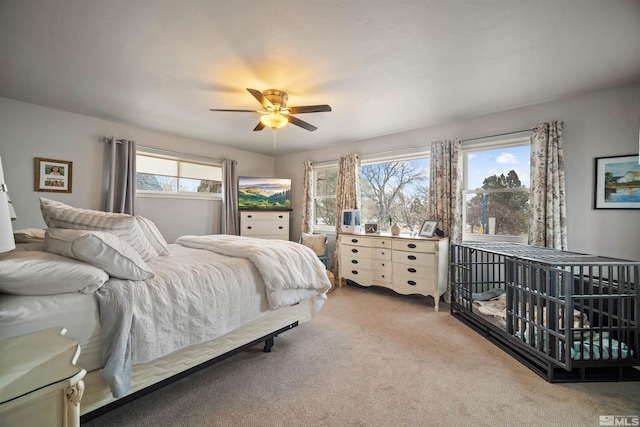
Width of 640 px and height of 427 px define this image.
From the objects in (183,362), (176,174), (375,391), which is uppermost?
(176,174)

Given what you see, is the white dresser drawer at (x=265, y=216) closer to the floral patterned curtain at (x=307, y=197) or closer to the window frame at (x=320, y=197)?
A: the floral patterned curtain at (x=307, y=197)

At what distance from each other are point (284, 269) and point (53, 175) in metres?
3.39

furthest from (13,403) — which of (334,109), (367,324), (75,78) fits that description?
(334,109)

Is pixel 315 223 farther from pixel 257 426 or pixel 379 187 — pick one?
pixel 257 426

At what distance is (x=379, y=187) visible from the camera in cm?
455

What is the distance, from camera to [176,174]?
174 inches

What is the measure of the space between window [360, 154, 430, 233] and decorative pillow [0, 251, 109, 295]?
3.70 metres

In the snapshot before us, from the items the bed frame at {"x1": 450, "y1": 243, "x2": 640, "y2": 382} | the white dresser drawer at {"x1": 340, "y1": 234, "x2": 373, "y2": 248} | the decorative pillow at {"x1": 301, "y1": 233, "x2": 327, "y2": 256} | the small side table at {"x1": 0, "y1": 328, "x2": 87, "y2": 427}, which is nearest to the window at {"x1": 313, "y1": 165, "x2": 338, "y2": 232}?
the decorative pillow at {"x1": 301, "y1": 233, "x2": 327, "y2": 256}

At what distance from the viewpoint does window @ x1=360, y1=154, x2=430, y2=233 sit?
409 cm

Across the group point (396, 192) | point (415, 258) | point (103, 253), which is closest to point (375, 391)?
point (103, 253)

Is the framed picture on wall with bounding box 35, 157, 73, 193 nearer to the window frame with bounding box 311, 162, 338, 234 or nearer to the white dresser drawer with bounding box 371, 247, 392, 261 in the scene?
the window frame with bounding box 311, 162, 338, 234

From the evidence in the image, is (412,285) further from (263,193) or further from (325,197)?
(263,193)

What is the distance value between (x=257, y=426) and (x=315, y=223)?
406 centimetres

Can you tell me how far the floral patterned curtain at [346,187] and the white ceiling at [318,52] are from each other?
55.6 inches
